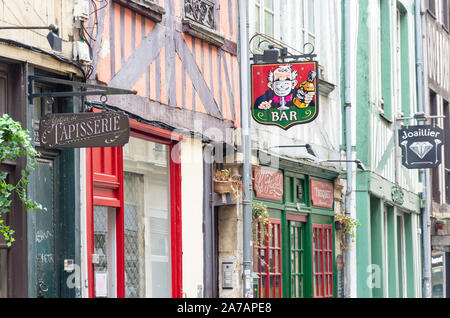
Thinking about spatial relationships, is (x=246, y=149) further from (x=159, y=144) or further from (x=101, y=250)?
(x=101, y=250)

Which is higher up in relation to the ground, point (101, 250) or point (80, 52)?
point (80, 52)

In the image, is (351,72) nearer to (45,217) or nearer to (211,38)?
(211,38)

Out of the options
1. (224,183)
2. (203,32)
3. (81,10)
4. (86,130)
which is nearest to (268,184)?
(224,183)

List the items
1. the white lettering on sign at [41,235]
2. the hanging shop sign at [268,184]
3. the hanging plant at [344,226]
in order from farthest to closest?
1. the hanging plant at [344,226]
2. the hanging shop sign at [268,184]
3. the white lettering on sign at [41,235]

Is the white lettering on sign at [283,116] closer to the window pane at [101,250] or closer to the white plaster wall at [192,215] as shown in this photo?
the white plaster wall at [192,215]

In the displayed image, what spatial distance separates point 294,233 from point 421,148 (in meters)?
5.30

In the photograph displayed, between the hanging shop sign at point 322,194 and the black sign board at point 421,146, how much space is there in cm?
335

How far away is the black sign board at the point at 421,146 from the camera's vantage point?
21.2 metres

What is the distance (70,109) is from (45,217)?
3.39ft

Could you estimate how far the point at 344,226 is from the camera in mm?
18812

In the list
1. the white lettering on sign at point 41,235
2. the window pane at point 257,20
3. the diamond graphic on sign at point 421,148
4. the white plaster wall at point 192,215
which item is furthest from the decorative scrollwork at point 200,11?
the diamond graphic on sign at point 421,148

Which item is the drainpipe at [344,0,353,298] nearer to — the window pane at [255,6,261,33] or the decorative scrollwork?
the window pane at [255,6,261,33]

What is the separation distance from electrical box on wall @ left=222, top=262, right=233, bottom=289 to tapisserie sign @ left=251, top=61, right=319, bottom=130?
1981mm
